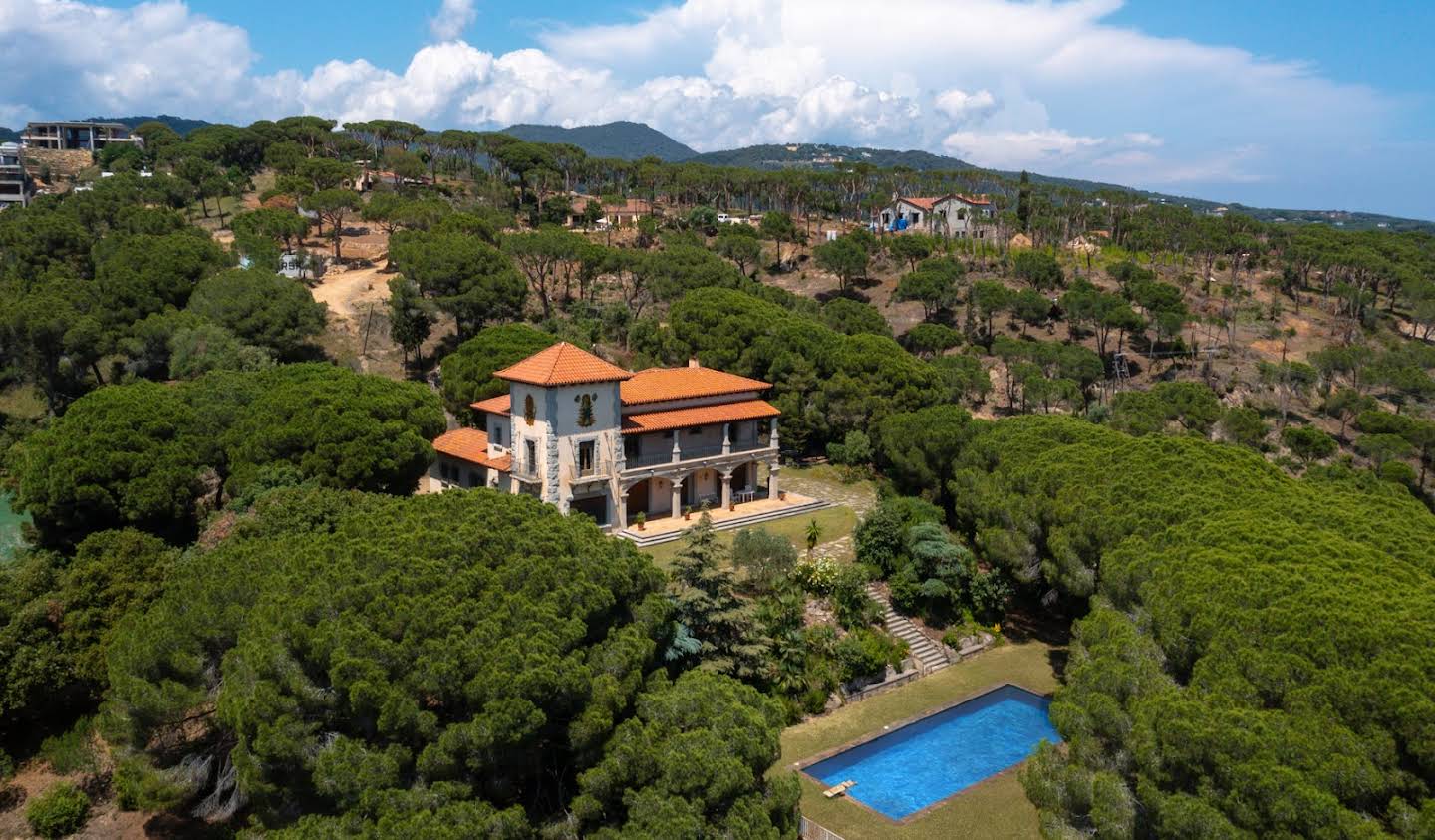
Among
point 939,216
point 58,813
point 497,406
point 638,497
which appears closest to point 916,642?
point 638,497

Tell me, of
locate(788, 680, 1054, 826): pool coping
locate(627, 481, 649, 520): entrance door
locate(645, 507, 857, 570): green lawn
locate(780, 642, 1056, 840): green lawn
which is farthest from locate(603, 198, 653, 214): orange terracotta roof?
locate(788, 680, 1054, 826): pool coping

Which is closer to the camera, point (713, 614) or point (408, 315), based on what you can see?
point (713, 614)

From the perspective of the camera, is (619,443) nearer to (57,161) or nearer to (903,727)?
(903,727)

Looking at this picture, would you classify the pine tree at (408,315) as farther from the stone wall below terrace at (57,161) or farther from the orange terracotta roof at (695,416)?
the stone wall below terrace at (57,161)

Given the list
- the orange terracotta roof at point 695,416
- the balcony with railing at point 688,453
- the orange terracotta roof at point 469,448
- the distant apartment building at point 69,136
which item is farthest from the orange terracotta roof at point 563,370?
the distant apartment building at point 69,136

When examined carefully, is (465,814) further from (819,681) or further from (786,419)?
(786,419)

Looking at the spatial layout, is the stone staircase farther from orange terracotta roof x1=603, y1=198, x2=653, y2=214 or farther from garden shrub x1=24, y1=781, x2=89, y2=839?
orange terracotta roof x1=603, y1=198, x2=653, y2=214
